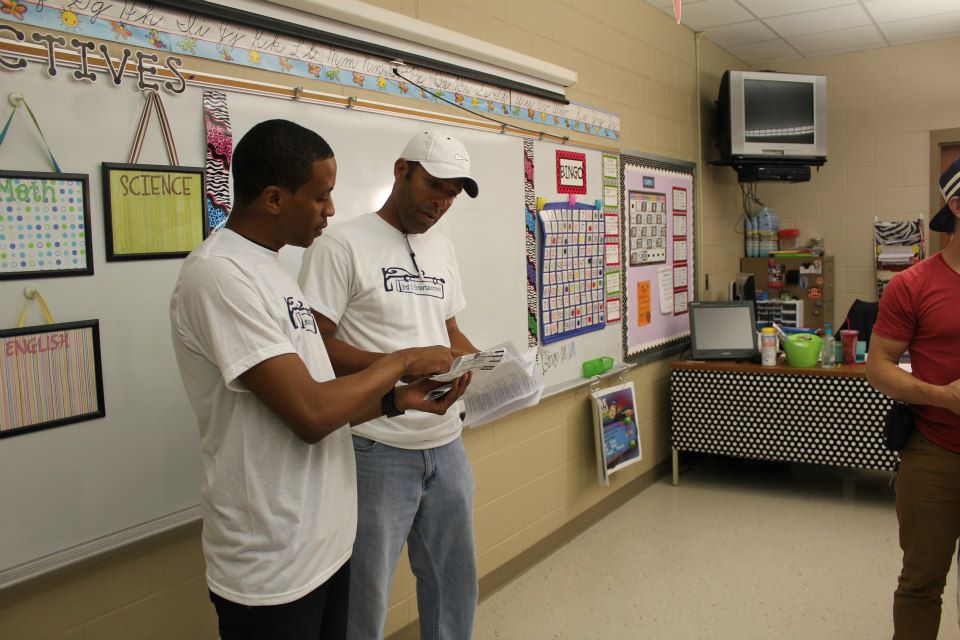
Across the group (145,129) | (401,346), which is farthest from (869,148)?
(145,129)

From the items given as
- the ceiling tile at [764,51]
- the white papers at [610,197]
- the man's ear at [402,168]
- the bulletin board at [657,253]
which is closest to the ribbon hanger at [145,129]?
the man's ear at [402,168]

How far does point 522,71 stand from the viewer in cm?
286

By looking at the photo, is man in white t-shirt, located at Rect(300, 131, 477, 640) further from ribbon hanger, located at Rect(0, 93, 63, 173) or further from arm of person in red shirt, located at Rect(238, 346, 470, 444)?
ribbon hanger, located at Rect(0, 93, 63, 173)

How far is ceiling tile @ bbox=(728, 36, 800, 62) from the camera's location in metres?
5.03

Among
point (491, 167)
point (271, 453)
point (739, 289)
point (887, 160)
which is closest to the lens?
point (271, 453)

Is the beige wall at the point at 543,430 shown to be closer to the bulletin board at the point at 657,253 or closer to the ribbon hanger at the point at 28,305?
the bulletin board at the point at 657,253

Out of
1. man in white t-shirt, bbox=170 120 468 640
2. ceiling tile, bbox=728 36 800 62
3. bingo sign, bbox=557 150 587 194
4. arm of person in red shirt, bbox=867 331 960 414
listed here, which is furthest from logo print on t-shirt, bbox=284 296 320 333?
ceiling tile, bbox=728 36 800 62

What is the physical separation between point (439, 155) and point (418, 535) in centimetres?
97

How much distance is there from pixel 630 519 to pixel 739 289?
2003 millimetres

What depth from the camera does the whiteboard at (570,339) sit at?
307cm

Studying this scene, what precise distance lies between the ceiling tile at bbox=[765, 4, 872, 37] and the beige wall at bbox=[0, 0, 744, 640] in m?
0.48

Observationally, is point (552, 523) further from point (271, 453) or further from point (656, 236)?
point (271, 453)

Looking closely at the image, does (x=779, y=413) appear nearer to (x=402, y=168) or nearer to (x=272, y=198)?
(x=402, y=168)

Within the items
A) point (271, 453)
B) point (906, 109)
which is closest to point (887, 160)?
point (906, 109)
